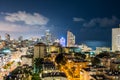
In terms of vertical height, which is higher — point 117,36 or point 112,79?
point 117,36

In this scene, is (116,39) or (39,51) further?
(116,39)

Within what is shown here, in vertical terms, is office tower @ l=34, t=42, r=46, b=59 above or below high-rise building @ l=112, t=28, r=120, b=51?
below

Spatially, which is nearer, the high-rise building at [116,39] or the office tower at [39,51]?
the office tower at [39,51]

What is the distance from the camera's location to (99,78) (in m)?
12.5

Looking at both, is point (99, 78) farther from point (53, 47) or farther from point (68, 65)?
point (53, 47)

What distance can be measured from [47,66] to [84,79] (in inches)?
150

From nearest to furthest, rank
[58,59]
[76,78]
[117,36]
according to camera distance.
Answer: [76,78] < [58,59] < [117,36]

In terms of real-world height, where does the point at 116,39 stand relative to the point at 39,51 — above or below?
above

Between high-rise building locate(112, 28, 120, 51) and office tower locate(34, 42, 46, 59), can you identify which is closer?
office tower locate(34, 42, 46, 59)

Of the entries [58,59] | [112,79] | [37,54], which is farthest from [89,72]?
[37,54]

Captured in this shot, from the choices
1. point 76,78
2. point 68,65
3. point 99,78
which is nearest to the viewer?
point 99,78

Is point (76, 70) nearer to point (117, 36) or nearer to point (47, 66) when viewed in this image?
point (47, 66)

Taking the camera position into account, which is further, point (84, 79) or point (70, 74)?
point (70, 74)

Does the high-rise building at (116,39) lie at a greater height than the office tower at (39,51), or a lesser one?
greater
